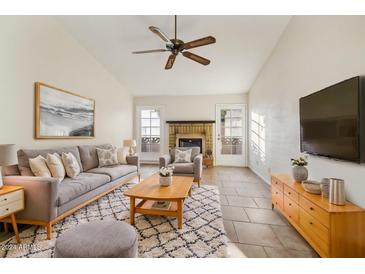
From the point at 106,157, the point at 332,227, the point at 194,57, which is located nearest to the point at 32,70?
the point at 106,157

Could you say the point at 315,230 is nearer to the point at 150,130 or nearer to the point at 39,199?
the point at 39,199

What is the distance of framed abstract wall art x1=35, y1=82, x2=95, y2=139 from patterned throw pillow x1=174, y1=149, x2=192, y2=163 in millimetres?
2034

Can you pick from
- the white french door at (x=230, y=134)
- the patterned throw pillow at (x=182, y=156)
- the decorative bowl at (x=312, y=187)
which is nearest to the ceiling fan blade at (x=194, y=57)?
the patterned throw pillow at (x=182, y=156)

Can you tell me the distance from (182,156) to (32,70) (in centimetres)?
314

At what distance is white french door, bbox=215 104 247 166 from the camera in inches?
241

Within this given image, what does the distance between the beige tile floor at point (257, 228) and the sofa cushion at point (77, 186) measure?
75.8 inches

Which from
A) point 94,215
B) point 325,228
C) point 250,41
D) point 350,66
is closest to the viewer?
point 325,228

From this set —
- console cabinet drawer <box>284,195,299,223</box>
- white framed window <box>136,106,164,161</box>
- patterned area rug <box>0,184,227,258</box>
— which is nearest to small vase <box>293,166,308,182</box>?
console cabinet drawer <box>284,195,299,223</box>


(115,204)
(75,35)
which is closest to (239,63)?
(75,35)

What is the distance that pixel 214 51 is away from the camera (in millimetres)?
3891

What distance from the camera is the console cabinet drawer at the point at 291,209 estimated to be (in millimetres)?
1933

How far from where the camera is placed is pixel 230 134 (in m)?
6.20
